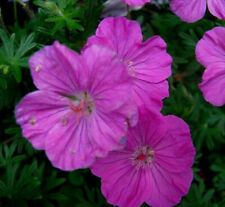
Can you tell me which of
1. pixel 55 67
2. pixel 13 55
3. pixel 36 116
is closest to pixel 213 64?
pixel 55 67

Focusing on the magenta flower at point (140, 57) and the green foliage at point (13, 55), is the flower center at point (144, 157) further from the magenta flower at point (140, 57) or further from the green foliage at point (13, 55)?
the green foliage at point (13, 55)

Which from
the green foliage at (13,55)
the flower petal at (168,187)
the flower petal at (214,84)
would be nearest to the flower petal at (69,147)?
the green foliage at (13,55)

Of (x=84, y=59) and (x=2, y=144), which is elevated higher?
(x=84, y=59)

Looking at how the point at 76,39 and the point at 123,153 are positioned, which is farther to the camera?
the point at 76,39

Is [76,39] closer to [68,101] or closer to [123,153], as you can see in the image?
[68,101]

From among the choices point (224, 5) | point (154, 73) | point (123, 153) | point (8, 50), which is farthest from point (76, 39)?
point (224, 5)

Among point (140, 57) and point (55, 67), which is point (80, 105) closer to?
point (55, 67)
